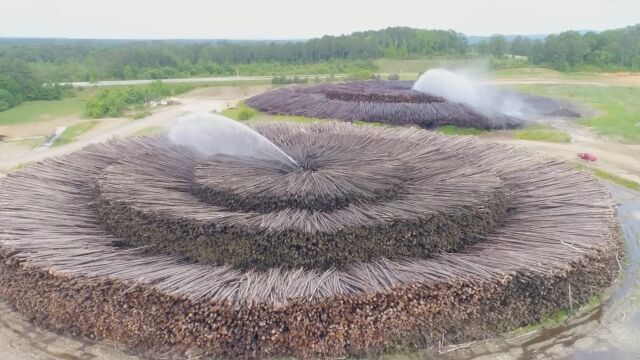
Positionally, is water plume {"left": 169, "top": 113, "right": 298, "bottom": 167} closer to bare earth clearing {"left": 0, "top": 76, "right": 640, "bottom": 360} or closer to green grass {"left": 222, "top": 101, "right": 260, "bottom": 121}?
bare earth clearing {"left": 0, "top": 76, "right": 640, "bottom": 360}

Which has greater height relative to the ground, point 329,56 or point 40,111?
point 329,56

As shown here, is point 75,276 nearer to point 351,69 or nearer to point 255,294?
point 255,294

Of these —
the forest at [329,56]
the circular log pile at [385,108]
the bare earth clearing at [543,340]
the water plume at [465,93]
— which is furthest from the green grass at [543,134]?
the forest at [329,56]

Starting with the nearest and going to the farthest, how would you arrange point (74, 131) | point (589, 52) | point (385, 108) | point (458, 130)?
1. point (458, 130)
2. point (385, 108)
3. point (74, 131)
4. point (589, 52)

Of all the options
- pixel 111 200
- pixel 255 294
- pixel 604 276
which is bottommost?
pixel 604 276

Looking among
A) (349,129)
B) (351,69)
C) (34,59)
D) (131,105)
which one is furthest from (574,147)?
(34,59)

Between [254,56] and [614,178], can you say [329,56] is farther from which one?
[614,178]

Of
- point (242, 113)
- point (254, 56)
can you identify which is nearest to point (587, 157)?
point (242, 113)
